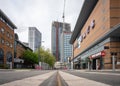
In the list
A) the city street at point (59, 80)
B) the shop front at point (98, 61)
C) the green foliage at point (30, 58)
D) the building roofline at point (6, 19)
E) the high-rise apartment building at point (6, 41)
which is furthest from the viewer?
the green foliage at point (30, 58)

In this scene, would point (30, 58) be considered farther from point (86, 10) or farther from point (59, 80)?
point (59, 80)

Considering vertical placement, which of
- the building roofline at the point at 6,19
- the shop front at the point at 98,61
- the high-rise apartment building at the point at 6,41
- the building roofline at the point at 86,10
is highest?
the building roofline at the point at 86,10

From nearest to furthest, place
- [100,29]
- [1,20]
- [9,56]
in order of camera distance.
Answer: [100,29] → [1,20] → [9,56]

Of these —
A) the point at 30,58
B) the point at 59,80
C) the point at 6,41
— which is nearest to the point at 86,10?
the point at 6,41

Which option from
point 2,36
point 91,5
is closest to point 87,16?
point 91,5

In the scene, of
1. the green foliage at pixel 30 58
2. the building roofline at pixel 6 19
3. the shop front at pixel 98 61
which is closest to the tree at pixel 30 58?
the green foliage at pixel 30 58

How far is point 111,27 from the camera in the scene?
5159cm

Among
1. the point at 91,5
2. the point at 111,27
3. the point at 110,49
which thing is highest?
the point at 91,5

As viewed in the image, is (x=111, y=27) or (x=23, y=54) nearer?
(x=111, y=27)

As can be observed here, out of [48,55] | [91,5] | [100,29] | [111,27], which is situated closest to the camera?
[111,27]

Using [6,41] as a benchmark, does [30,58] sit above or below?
below

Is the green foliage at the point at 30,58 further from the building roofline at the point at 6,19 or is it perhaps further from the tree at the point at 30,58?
the building roofline at the point at 6,19

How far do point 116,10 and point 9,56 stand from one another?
53.8 meters

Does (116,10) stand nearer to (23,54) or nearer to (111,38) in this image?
(111,38)
